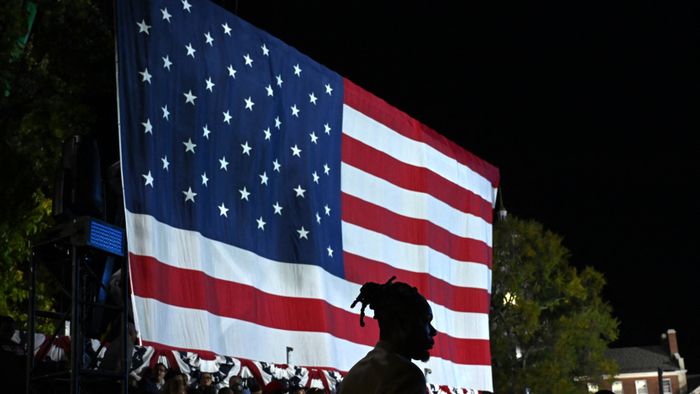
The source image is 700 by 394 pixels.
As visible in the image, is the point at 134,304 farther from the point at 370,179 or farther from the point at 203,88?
the point at 370,179

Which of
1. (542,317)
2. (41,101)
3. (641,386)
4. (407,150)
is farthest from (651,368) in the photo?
(41,101)

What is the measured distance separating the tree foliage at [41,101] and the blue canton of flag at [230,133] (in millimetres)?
1660

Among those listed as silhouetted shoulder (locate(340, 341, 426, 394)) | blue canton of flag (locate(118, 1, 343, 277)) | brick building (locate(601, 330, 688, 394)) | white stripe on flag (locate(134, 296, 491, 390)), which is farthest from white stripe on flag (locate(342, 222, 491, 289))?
brick building (locate(601, 330, 688, 394))

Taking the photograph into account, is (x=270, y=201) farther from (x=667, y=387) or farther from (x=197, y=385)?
(x=667, y=387)

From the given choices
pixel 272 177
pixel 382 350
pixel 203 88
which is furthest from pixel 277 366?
pixel 382 350

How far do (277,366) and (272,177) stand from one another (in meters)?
2.50

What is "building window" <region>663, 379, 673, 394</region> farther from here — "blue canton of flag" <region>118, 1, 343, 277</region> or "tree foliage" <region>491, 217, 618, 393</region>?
"blue canton of flag" <region>118, 1, 343, 277</region>

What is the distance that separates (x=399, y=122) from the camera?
17531 mm

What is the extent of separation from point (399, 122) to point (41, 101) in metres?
5.83

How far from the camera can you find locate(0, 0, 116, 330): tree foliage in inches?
553

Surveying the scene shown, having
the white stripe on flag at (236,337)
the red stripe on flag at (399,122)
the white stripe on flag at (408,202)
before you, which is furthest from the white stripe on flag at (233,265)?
the red stripe on flag at (399,122)

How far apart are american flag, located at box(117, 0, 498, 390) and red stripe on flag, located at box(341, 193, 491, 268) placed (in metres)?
0.04

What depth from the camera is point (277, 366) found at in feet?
42.7

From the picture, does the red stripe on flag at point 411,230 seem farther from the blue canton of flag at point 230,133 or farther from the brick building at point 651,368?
the brick building at point 651,368
